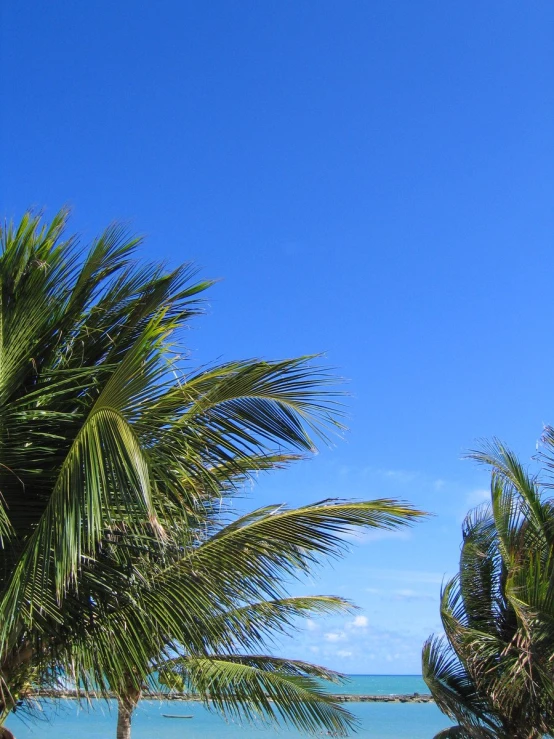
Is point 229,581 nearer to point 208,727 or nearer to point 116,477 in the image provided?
point 116,477

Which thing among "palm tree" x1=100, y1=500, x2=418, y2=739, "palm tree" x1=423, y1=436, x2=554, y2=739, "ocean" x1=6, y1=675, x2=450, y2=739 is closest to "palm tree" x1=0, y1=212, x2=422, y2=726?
"palm tree" x1=100, y1=500, x2=418, y2=739

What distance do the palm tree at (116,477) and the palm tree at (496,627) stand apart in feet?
15.3

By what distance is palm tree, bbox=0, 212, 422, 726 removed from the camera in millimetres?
4605

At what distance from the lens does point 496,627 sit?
11.8 m

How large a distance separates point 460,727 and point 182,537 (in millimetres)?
8235

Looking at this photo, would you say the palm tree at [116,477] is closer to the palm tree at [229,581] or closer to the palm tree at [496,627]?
the palm tree at [229,581]

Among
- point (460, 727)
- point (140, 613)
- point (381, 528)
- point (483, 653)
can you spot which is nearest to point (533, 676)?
point (483, 653)

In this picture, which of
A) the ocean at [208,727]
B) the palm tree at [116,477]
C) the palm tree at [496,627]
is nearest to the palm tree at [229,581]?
the palm tree at [116,477]

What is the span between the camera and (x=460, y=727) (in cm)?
1171

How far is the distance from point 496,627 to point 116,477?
9.14m

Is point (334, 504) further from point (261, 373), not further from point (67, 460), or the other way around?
point (67, 460)

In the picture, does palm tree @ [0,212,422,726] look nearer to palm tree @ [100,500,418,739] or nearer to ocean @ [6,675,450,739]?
palm tree @ [100,500,418,739]

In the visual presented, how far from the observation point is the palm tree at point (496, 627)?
1034cm

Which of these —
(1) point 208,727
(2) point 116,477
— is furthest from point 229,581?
(1) point 208,727
